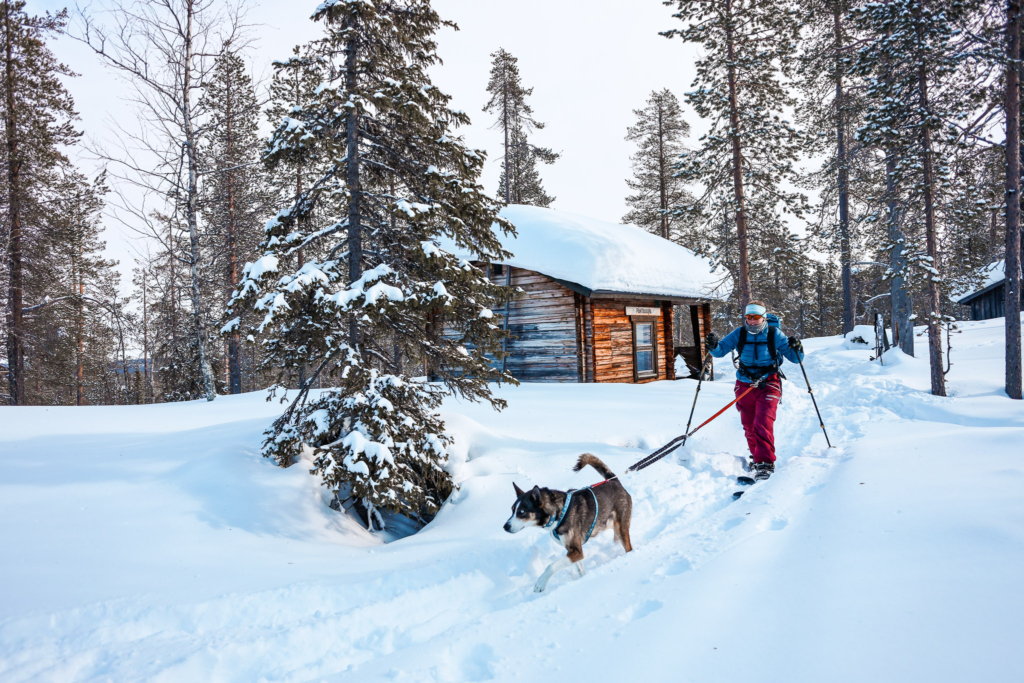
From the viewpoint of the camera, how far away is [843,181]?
62.8 feet

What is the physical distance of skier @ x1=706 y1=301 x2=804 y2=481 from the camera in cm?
634

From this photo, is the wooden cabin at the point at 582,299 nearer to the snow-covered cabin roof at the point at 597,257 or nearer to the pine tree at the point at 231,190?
the snow-covered cabin roof at the point at 597,257

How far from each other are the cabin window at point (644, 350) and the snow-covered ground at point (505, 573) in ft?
34.5

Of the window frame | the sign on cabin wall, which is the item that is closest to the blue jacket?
the sign on cabin wall

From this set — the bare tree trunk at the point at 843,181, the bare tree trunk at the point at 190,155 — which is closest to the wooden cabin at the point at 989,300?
the bare tree trunk at the point at 843,181

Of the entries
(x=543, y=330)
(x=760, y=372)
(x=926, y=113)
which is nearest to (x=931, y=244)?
(x=926, y=113)

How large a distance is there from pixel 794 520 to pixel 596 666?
104 inches

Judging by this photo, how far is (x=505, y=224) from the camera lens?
652 cm

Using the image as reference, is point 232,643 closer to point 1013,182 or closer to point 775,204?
point 1013,182

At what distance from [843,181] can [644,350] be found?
399 inches

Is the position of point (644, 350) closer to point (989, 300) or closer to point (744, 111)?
point (744, 111)

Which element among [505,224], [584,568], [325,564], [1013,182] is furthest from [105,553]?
[1013,182]

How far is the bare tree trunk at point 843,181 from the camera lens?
15617 mm

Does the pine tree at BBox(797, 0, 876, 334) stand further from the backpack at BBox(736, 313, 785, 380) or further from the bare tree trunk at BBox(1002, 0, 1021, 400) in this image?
the backpack at BBox(736, 313, 785, 380)
